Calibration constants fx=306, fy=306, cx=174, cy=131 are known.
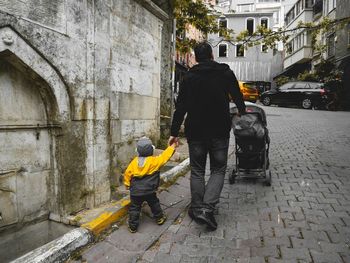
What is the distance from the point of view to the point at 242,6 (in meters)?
43.9

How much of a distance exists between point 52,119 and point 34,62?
0.71 m

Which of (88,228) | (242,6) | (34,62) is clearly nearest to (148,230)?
(88,228)

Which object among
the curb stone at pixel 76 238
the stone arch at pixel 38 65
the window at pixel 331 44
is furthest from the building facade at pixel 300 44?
the stone arch at pixel 38 65

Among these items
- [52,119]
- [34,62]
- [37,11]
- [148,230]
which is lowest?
[148,230]

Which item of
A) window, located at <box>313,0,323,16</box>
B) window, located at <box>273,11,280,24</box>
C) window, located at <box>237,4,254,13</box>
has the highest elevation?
window, located at <box>237,4,254,13</box>

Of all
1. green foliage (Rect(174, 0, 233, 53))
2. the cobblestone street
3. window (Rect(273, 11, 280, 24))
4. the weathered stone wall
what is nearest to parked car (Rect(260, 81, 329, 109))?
green foliage (Rect(174, 0, 233, 53))

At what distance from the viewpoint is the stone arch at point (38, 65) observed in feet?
9.70

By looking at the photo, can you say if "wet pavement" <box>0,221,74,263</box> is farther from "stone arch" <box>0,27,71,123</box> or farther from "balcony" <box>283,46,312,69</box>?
"balcony" <box>283,46,312,69</box>

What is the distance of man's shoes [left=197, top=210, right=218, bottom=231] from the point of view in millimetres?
3588

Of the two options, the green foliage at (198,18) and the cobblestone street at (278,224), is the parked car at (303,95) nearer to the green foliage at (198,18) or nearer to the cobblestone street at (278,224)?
the green foliage at (198,18)

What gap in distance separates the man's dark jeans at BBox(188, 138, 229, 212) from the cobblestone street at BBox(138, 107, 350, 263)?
0.41 metres

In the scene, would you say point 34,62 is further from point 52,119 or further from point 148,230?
point 148,230

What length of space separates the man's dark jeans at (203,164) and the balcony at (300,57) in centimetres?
2712

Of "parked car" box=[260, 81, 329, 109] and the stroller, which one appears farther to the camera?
"parked car" box=[260, 81, 329, 109]
